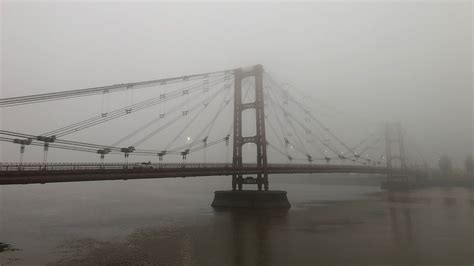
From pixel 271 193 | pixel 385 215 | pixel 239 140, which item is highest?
pixel 239 140

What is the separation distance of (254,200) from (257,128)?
1243cm

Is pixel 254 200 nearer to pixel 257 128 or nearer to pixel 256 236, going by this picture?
pixel 257 128

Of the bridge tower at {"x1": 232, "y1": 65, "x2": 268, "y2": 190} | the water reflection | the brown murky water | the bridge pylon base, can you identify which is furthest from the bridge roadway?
the water reflection

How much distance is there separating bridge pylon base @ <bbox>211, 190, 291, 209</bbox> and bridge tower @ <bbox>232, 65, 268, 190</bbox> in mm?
2230

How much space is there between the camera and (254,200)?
51281 mm

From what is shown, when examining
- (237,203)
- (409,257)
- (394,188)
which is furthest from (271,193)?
(394,188)

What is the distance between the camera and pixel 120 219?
45656mm

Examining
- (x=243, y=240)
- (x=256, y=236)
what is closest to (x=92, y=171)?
(x=243, y=240)

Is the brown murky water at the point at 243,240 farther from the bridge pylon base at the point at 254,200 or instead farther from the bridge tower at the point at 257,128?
the bridge tower at the point at 257,128

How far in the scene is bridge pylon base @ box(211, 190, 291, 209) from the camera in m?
51.1

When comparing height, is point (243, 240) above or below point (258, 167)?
below

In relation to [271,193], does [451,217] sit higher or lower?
lower

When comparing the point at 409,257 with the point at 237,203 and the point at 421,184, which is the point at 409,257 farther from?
the point at 421,184

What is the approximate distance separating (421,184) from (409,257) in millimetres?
112571
